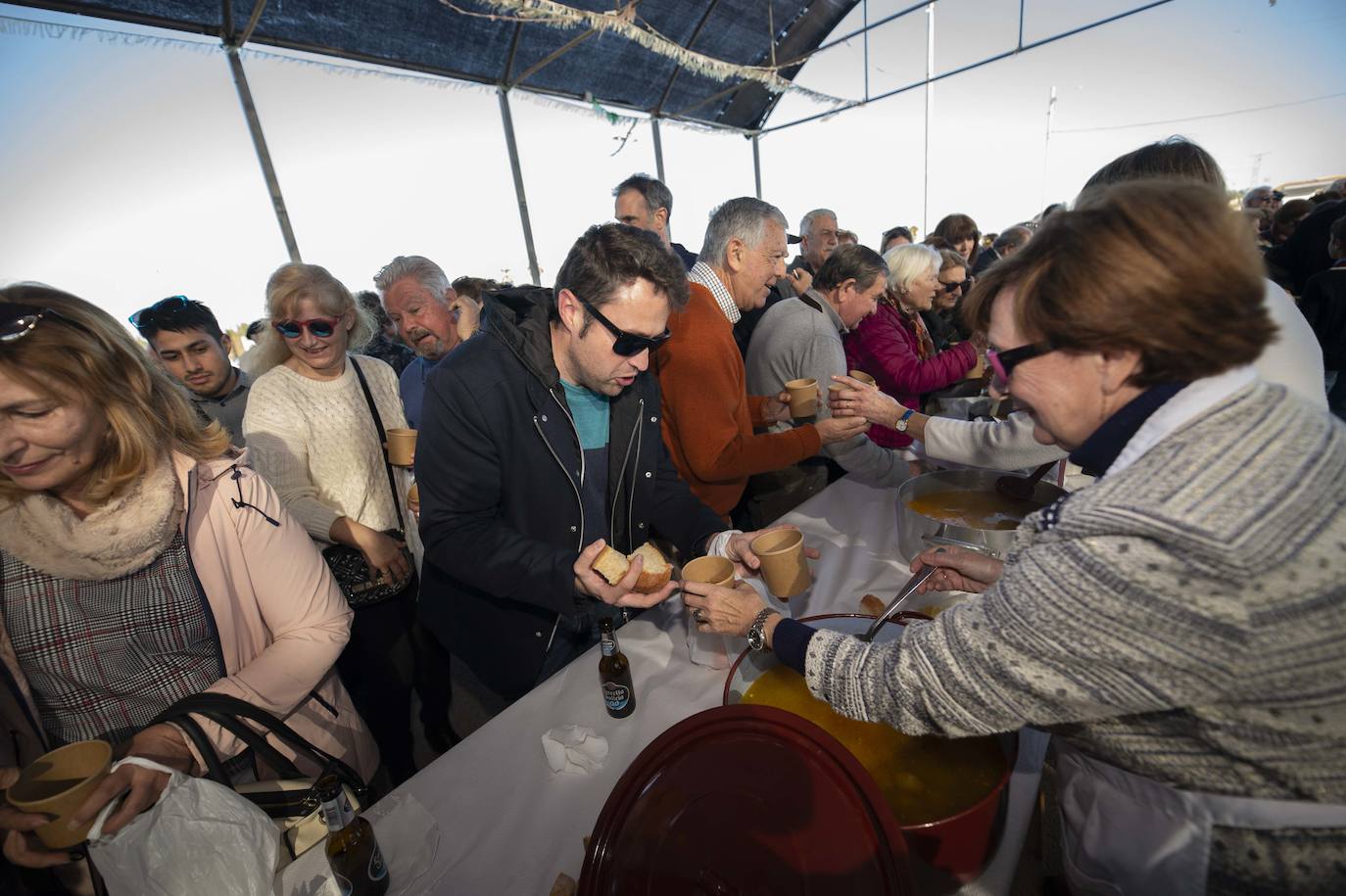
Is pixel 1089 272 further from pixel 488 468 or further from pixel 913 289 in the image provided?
pixel 913 289

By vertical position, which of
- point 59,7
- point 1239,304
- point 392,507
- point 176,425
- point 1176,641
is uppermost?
point 59,7

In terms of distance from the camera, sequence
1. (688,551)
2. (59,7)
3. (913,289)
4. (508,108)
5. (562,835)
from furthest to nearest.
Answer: (508,108)
(59,7)
(913,289)
(688,551)
(562,835)

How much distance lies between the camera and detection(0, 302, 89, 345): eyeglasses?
115 cm

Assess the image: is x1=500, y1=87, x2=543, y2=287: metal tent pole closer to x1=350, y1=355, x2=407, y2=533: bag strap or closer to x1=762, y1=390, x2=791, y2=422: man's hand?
x1=350, y1=355, x2=407, y2=533: bag strap

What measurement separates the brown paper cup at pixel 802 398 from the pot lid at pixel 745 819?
69.0 inches

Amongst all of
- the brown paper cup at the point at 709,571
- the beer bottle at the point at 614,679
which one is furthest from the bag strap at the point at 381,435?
the brown paper cup at the point at 709,571

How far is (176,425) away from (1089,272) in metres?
2.11

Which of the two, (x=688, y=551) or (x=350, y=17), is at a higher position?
(x=350, y=17)

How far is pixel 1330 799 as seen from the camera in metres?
0.80

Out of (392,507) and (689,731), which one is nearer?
(689,731)

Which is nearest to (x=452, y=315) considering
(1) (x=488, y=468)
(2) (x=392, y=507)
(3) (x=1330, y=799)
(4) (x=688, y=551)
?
(2) (x=392, y=507)

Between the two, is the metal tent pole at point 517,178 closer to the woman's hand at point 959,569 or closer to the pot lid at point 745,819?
the woman's hand at point 959,569

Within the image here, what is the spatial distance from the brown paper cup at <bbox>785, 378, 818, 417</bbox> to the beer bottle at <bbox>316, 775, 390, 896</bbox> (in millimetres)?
2097

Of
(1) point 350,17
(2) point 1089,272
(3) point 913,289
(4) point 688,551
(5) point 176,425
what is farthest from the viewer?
(1) point 350,17
